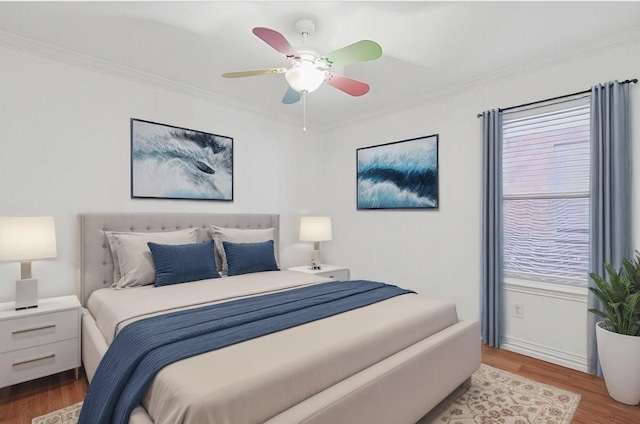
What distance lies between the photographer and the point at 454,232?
11.4 ft

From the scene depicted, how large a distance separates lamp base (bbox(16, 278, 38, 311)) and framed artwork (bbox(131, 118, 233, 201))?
42.2 inches

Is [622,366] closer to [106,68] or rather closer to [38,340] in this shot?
[38,340]

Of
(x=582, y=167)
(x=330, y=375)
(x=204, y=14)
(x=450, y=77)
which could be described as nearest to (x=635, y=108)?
(x=582, y=167)

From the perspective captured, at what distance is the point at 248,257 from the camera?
3355 mm

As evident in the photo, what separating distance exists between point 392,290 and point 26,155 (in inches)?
120

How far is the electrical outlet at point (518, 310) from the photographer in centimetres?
302

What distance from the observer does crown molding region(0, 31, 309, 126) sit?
2570 millimetres

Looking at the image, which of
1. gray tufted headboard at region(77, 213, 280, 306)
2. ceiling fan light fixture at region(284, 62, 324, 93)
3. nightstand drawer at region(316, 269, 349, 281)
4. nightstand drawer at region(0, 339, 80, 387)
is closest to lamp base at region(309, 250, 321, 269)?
nightstand drawer at region(316, 269, 349, 281)

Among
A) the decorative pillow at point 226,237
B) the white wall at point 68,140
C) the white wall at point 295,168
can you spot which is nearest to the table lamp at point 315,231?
the white wall at point 295,168

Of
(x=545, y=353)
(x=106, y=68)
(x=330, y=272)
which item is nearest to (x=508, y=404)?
(x=545, y=353)

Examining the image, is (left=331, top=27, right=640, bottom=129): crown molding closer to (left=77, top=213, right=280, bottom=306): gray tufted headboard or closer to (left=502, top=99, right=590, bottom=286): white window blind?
(left=502, top=99, right=590, bottom=286): white window blind

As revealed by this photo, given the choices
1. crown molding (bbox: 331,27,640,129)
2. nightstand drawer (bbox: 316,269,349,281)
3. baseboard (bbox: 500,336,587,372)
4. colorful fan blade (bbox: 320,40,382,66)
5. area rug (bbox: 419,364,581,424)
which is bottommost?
area rug (bbox: 419,364,581,424)

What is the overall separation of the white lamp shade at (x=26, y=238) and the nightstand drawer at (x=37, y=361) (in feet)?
2.05

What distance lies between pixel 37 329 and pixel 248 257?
1.65m
